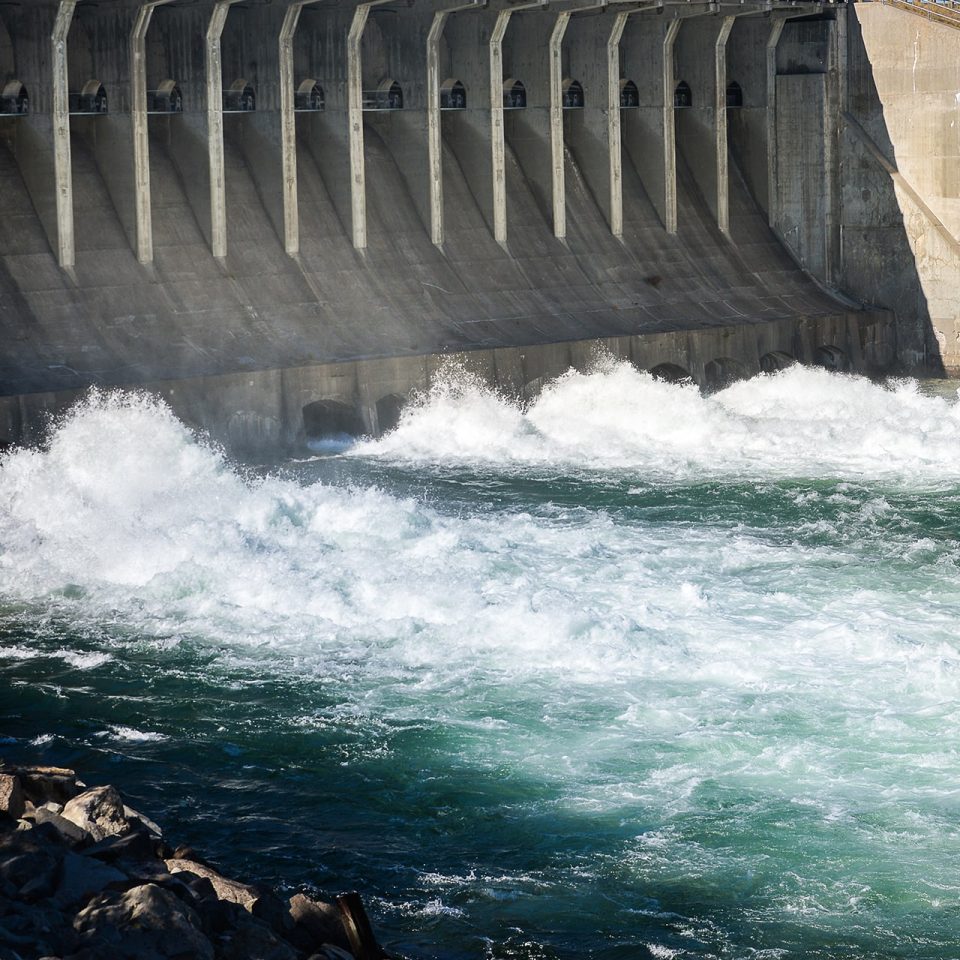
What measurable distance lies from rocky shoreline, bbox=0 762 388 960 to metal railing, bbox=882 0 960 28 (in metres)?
27.3

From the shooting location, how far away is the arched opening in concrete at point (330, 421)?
26.0 m

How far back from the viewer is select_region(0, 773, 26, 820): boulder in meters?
9.62

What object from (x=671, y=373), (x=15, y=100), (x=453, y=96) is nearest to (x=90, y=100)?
(x=15, y=100)

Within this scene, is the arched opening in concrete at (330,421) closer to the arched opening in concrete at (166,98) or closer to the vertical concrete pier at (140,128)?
the vertical concrete pier at (140,128)

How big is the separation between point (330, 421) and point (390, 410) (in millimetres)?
988

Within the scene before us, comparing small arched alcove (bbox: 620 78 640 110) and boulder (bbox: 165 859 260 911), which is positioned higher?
small arched alcove (bbox: 620 78 640 110)

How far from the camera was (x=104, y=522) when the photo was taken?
18.5 m

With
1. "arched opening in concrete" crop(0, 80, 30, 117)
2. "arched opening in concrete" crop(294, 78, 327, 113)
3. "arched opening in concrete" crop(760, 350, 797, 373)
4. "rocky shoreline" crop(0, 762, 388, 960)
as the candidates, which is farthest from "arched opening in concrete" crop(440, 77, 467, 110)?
"rocky shoreline" crop(0, 762, 388, 960)

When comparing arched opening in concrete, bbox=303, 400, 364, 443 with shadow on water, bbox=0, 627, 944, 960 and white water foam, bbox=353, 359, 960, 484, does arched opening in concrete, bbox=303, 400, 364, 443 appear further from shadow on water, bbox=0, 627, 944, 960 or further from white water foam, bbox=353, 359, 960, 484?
shadow on water, bbox=0, 627, 944, 960

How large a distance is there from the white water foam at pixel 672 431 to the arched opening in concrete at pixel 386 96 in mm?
6175

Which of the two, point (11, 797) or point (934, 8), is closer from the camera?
point (11, 797)

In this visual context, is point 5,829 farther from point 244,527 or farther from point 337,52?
point 337,52

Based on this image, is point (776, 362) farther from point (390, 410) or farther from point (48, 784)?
point (48, 784)

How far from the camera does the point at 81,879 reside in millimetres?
8633
